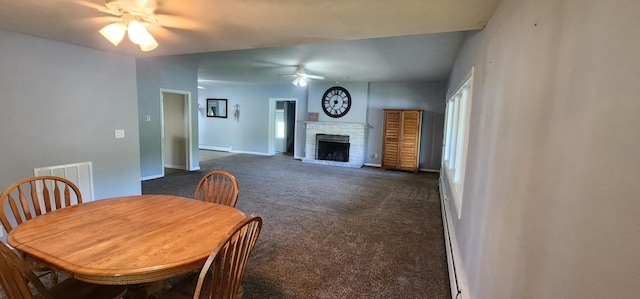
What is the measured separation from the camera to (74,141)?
3.30 m

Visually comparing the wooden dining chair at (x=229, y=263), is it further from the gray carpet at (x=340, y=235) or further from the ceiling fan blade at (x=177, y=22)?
the ceiling fan blade at (x=177, y=22)

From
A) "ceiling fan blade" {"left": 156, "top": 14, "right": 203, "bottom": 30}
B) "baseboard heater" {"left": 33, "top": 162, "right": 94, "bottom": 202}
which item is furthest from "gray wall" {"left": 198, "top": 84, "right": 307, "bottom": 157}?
"ceiling fan blade" {"left": 156, "top": 14, "right": 203, "bottom": 30}

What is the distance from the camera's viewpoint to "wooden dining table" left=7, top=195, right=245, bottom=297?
3.96 ft

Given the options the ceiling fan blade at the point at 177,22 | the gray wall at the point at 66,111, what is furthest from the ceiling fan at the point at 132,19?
the gray wall at the point at 66,111

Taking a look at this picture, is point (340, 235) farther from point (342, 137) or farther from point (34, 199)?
point (342, 137)

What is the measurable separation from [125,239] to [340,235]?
2219 millimetres

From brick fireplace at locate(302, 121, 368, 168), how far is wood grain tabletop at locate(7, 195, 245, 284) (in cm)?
600

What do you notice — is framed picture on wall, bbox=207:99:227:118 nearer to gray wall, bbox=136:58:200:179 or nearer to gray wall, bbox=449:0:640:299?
gray wall, bbox=136:58:200:179

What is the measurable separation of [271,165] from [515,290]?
22.1 feet

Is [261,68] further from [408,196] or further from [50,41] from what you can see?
[408,196]

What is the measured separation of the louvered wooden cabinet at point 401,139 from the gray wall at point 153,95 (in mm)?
4895

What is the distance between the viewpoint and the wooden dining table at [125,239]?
47.5 inches

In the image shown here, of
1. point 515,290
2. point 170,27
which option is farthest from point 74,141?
point 515,290

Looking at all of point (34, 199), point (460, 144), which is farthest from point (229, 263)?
point (460, 144)
